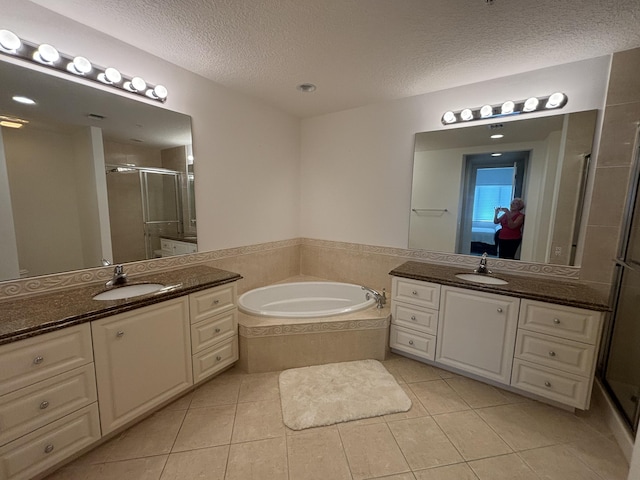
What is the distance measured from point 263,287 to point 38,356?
186cm

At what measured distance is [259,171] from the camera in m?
2.88

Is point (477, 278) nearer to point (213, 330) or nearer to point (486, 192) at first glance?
point (486, 192)

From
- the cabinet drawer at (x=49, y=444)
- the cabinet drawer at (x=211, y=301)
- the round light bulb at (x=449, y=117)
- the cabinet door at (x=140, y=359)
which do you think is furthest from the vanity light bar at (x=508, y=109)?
the cabinet drawer at (x=49, y=444)

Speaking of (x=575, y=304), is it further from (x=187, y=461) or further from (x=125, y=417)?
(x=125, y=417)

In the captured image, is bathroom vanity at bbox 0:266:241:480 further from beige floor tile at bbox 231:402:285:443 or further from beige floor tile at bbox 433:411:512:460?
beige floor tile at bbox 433:411:512:460

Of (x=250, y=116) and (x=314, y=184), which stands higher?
(x=250, y=116)

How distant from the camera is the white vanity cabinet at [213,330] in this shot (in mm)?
1885

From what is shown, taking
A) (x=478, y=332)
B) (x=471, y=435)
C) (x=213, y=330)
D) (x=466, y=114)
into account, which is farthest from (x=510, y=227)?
(x=213, y=330)

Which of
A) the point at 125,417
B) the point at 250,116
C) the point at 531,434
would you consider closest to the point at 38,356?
the point at 125,417

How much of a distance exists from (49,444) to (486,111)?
3508 mm

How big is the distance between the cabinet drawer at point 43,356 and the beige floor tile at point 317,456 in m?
1.19

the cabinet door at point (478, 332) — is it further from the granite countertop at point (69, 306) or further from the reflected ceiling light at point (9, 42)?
the reflected ceiling light at point (9, 42)

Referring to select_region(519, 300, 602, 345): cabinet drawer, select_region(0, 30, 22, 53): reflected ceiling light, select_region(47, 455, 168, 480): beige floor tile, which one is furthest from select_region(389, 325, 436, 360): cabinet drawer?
select_region(0, 30, 22, 53): reflected ceiling light

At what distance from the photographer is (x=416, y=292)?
228cm
